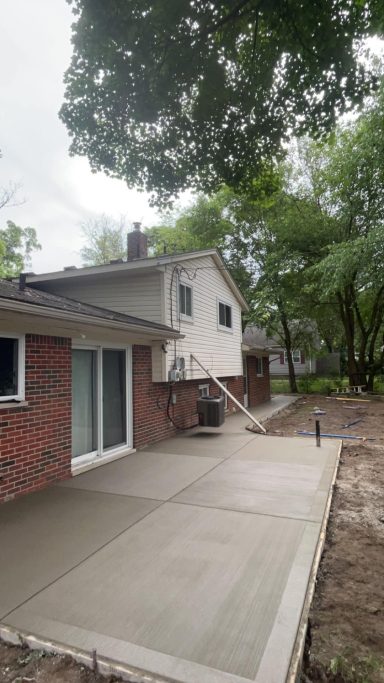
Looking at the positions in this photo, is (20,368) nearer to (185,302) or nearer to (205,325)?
(185,302)

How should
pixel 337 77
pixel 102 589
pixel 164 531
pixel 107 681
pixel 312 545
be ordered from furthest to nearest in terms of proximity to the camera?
→ pixel 337 77, pixel 164 531, pixel 312 545, pixel 102 589, pixel 107 681

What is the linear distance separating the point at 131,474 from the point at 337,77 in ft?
20.2

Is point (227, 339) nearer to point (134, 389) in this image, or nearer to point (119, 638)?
point (134, 389)

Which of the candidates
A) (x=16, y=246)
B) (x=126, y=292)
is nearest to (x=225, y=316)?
(x=126, y=292)

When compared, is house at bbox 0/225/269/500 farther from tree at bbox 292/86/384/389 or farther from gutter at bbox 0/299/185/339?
tree at bbox 292/86/384/389

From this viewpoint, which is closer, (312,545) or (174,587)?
(174,587)

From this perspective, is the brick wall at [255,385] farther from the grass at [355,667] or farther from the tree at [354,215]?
the grass at [355,667]

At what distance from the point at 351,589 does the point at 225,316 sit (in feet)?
34.3

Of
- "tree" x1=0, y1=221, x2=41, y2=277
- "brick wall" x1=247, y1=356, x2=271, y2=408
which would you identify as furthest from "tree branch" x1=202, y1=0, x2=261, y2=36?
"tree" x1=0, y1=221, x2=41, y2=277

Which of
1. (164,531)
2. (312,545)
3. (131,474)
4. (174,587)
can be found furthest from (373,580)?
(131,474)

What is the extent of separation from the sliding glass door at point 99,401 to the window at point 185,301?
251 cm

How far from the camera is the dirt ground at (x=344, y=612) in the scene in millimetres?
2021

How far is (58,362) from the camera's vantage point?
557 centimetres

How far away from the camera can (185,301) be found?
9.62m
